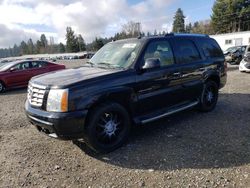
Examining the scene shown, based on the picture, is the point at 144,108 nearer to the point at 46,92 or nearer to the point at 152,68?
the point at 152,68

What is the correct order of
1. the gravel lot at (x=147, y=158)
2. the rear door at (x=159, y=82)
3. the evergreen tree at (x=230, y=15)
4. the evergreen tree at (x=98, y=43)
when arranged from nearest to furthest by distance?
the gravel lot at (x=147, y=158) → the rear door at (x=159, y=82) → the evergreen tree at (x=230, y=15) → the evergreen tree at (x=98, y=43)

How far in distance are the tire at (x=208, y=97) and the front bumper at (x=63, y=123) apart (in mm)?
3548

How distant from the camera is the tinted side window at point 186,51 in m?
5.47

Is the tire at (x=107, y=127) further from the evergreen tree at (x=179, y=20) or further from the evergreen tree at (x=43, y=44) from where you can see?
the evergreen tree at (x=43, y=44)

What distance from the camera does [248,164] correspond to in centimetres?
377

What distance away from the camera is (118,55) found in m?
5.03

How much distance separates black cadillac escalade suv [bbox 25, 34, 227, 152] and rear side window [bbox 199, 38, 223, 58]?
0.29 ft

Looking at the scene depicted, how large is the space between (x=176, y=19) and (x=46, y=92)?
8950 cm

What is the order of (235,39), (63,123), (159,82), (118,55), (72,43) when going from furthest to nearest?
(72,43) < (235,39) < (118,55) < (159,82) < (63,123)

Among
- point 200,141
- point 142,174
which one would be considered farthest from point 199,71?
point 142,174

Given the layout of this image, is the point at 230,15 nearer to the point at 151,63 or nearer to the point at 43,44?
the point at 151,63

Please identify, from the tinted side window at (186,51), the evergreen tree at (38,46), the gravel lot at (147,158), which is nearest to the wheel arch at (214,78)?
the tinted side window at (186,51)

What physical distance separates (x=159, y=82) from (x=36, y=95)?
7.62 ft

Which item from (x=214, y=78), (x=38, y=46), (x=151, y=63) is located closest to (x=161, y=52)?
(x=151, y=63)
